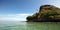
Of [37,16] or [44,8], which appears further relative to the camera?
[44,8]

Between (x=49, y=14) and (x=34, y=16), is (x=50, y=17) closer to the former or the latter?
(x=49, y=14)

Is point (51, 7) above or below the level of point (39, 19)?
above

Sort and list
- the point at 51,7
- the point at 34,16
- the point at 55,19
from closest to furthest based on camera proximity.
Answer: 1. the point at 55,19
2. the point at 34,16
3. the point at 51,7

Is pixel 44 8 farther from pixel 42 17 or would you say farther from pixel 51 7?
pixel 42 17

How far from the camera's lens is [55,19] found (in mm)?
46406

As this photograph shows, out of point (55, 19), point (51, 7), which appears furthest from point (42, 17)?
point (51, 7)

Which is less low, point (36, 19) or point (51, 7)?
point (51, 7)

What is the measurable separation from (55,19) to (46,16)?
401cm

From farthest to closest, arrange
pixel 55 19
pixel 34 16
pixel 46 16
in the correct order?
pixel 34 16 < pixel 46 16 < pixel 55 19

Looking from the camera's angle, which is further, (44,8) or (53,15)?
(44,8)

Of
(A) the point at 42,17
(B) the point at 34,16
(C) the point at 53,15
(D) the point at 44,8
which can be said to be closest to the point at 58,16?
(C) the point at 53,15

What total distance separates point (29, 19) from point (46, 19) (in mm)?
7768

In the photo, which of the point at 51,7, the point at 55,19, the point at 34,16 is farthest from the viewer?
the point at 51,7

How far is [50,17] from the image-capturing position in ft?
157
